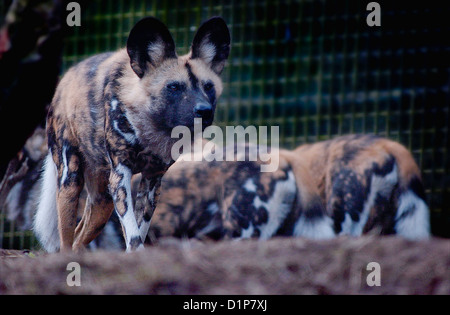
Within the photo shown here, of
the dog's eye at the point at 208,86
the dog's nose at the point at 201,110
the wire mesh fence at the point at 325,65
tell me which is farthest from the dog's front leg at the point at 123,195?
the wire mesh fence at the point at 325,65

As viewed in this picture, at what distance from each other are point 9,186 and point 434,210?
3058 mm

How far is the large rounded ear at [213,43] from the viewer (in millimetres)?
3510

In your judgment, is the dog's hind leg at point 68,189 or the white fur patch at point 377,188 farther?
the white fur patch at point 377,188

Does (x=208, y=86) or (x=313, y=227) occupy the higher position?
(x=208, y=86)

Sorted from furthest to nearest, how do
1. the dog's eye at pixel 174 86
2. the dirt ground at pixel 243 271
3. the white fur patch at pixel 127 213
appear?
1. the dog's eye at pixel 174 86
2. the white fur patch at pixel 127 213
3. the dirt ground at pixel 243 271

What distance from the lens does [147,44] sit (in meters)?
3.43

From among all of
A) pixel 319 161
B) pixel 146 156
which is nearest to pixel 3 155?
pixel 146 156

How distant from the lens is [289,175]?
16.3 ft

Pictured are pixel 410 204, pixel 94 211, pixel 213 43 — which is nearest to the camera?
pixel 213 43

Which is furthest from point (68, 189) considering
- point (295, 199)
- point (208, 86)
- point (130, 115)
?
point (295, 199)

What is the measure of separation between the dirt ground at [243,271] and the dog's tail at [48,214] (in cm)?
117

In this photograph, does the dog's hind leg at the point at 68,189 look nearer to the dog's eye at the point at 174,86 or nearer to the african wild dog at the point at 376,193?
the dog's eye at the point at 174,86

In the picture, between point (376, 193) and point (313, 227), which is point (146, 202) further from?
point (376, 193)

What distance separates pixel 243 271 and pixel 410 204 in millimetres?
2806
